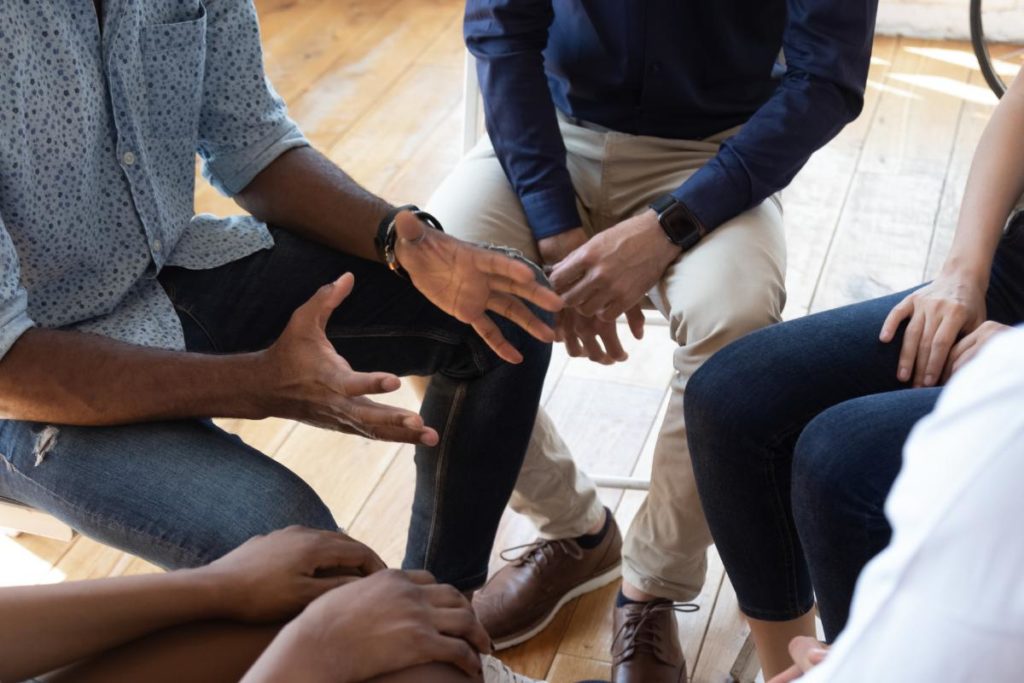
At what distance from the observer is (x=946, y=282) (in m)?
1.20

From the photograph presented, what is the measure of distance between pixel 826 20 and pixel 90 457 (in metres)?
0.98

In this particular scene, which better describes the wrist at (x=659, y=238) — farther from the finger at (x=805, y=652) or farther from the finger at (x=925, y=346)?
the finger at (x=805, y=652)

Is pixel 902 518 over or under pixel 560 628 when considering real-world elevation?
over

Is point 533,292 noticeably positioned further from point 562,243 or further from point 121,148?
point 121,148

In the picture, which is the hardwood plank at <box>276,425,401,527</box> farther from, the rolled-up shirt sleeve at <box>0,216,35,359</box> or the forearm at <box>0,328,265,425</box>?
the rolled-up shirt sleeve at <box>0,216,35,359</box>

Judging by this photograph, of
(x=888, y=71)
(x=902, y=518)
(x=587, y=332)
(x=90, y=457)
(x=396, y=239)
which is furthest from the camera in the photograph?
(x=888, y=71)

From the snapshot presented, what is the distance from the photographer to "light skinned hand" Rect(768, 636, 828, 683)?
3.04 ft

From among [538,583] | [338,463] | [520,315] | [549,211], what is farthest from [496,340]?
[338,463]

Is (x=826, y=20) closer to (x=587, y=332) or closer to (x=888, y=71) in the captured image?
(x=587, y=332)

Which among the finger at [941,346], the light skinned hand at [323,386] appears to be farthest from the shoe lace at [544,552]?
the finger at [941,346]

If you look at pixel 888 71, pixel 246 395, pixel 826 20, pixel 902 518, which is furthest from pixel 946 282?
pixel 888 71

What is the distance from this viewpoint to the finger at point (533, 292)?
1.25 m

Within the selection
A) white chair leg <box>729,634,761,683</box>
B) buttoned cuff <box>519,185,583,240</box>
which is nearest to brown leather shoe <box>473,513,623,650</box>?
white chair leg <box>729,634,761,683</box>

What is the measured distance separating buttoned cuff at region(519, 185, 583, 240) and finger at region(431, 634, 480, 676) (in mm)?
623
